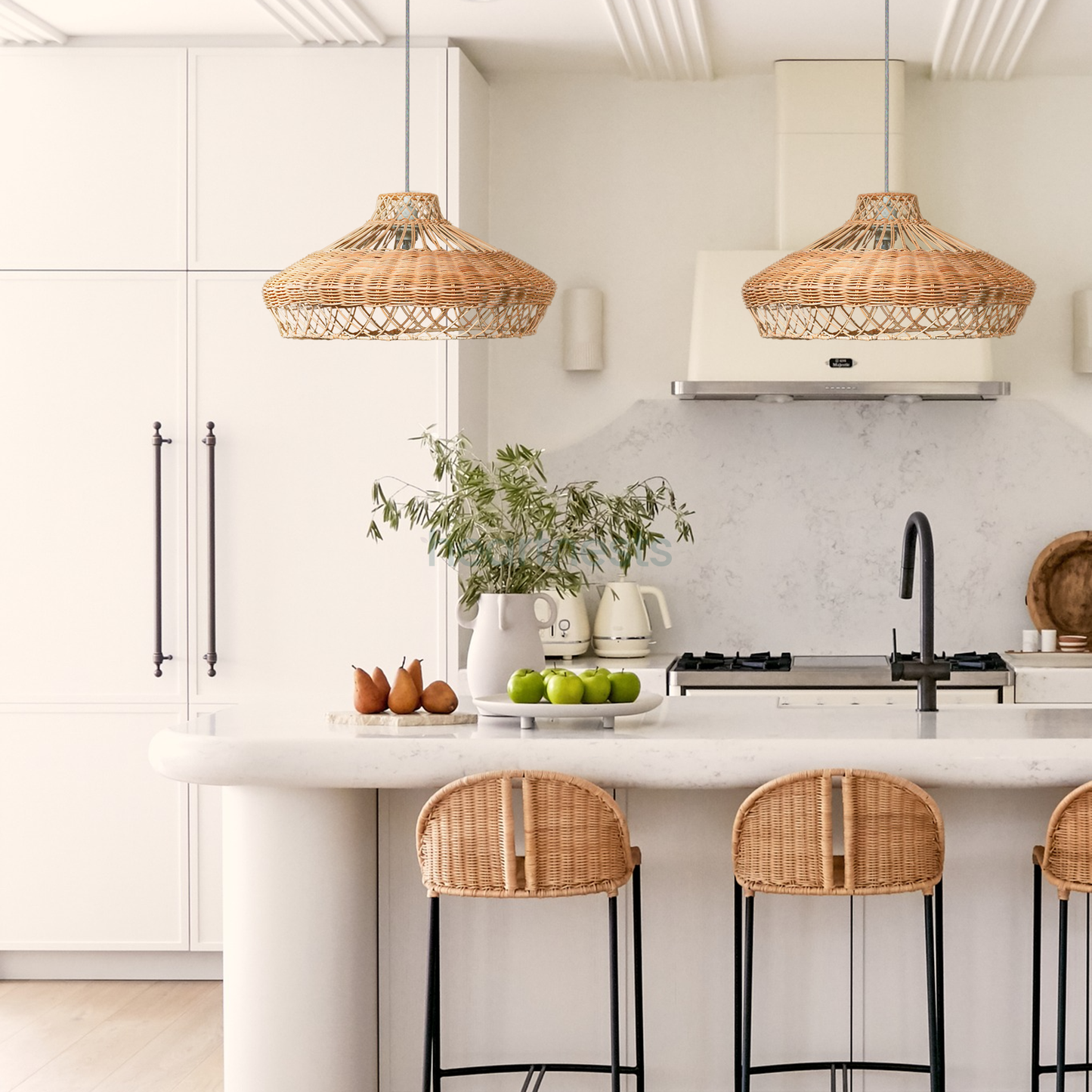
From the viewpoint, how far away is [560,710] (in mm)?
2719

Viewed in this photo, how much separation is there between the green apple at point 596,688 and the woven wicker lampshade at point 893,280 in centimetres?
83

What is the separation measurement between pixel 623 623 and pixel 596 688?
1664mm

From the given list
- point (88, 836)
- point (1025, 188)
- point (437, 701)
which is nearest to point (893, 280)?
point (437, 701)

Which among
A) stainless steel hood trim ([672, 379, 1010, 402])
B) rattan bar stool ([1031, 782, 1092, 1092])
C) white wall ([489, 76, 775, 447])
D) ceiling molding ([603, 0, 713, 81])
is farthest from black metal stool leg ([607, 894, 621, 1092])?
ceiling molding ([603, 0, 713, 81])

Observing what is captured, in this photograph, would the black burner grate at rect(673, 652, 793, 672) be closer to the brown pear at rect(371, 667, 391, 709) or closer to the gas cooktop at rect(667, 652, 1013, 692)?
the gas cooktop at rect(667, 652, 1013, 692)

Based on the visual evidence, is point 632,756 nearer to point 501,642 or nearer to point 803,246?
point 501,642

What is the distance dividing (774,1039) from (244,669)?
2.00 m

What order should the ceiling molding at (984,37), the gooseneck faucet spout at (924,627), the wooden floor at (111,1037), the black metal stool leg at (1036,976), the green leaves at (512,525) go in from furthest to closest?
the ceiling molding at (984,37)
the wooden floor at (111,1037)
the green leaves at (512,525)
the gooseneck faucet spout at (924,627)
the black metal stool leg at (1036,976)

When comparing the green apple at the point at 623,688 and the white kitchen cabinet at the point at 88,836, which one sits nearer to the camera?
the green apple at the point at 623,688

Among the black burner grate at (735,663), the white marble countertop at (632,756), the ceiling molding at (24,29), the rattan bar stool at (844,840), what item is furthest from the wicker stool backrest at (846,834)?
the ceiling molding at (24,29)

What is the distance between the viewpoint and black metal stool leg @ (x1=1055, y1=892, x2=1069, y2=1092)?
2490mm

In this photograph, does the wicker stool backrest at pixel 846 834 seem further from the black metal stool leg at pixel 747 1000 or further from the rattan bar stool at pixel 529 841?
the rattan bar stool at pixel 529 841

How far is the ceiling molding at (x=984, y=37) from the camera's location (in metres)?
3.90

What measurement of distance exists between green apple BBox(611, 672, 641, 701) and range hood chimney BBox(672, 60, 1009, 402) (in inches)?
68.7
